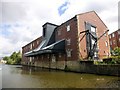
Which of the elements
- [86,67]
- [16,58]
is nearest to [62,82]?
[86,67]

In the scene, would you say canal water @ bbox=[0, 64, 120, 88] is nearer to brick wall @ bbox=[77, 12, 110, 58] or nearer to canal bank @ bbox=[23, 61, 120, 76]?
canal bank @ bbox=[23, 61, 120, 76]

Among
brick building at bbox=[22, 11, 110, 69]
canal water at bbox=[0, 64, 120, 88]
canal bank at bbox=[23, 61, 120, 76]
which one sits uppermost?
brick building at bbox=[22, 11, 110, 69]

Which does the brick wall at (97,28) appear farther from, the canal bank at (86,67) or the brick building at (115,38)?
the brick building at (115,38)

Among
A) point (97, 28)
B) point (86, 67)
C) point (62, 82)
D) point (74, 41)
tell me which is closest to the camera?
point (62, 82)

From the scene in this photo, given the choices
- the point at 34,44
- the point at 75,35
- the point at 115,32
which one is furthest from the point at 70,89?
the point at 115,32

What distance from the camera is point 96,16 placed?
30.0 metres

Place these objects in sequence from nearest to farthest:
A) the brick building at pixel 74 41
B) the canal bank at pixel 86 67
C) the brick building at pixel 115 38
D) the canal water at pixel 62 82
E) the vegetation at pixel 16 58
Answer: the canal water at pixel 62 82
the canal bank at pixel 86 67
the brick building at pixel 74 41
the brick building at pixel 115 38
the vegetation at pixel 16 58

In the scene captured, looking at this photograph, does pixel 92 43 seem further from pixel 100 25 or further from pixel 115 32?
pixel 115 32

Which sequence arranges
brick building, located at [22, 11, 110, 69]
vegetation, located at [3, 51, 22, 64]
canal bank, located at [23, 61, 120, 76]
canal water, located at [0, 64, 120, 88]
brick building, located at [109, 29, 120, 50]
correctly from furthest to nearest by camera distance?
vegetation, located at [3, 51, 22, 64] < brick building, located at [109, 29, 120, 50] < brick building, located at [22, 11, 110, 69] < canal bank, located at [23, 61, 120, 76] < canal water, located at [0, 64, 120, 88]

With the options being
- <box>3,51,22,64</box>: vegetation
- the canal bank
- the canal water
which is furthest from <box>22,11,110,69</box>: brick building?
<box>3,51,22,64</box>: vegetation

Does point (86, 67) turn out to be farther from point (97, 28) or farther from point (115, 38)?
point (115, 38)

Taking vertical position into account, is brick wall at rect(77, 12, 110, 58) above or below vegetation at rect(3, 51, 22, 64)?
above

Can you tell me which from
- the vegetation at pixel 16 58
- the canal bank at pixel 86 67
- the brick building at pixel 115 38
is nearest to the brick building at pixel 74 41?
the canal bank at pixel 86 67

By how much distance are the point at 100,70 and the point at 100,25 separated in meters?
15.2
